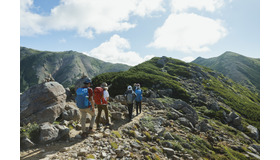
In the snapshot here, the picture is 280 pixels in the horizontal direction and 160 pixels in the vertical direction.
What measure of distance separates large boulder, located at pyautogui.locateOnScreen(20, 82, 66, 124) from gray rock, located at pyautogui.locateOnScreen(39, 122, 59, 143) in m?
3.62

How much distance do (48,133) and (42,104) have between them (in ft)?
16.1

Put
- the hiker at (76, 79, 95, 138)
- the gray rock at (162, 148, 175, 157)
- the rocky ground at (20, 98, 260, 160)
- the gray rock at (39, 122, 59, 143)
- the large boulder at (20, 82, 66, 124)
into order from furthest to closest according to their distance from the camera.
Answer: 1. the large boulder at (20, 82, 66, 124)
2. the gray rock at (162, 148, 175, 157)
3. the hiker at (76, 79, 95, 138)
4. the gray rock at (39, 122, 59, 143)
5. the rocky ground at (20, 98, 260, 160)

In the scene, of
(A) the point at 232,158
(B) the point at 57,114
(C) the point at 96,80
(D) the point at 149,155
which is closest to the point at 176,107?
(A) the point at 232,158

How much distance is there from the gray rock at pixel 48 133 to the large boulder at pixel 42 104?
362 centimetres

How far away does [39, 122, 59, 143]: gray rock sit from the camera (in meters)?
6.49

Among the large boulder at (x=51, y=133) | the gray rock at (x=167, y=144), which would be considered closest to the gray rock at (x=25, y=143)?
the large boulder at (x=51, y=133)

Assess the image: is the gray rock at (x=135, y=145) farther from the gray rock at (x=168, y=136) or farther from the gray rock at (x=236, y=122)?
the gray rock at (x=236, y=122)

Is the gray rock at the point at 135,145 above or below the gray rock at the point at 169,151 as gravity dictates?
above

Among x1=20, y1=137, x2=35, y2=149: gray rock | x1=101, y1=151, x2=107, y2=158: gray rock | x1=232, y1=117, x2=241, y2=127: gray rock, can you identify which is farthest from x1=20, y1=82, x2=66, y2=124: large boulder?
x1=232, y1=117, x2=241, y2=127: gray rock

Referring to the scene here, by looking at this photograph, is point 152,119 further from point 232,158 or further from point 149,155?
point 232,158

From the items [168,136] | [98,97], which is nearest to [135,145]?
[168,136]

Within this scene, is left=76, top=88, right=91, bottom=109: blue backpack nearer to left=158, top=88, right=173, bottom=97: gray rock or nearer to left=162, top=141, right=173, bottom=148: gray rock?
left=162, top=141, right=173, bottom=148: gray rock

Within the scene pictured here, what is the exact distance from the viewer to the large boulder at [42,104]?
1011 centimetres

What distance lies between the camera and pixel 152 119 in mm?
11836
